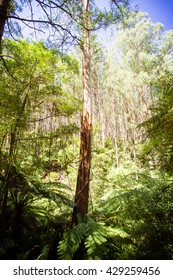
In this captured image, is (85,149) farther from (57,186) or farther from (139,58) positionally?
(139,58)

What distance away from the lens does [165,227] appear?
11.9 ft

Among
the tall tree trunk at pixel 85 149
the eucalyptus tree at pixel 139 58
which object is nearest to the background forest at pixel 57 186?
the tall tree trunk at pixel 85 149

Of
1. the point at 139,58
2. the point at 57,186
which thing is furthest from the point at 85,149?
the point at 139,58

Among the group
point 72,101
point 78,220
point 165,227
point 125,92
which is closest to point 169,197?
point 165,227

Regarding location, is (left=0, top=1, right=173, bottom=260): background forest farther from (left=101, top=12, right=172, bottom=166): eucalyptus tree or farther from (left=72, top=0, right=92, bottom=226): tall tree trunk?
(left=101, top=12, right=172, bottom=166): eucalyptus tree

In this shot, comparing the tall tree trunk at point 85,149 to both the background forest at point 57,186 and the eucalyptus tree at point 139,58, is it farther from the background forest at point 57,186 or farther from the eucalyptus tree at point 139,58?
the eucalyptus tree at point 139,58

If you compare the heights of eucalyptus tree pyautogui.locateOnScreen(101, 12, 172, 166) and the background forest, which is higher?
eucalyptus tree pyautogui.locateOnScreen(101, 12, 172, 166)

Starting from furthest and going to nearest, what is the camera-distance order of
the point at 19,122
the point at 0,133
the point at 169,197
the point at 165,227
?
1. the point at 169,197
2. the point at 165,227
3. the point at 0,133
4. the point at 19,122

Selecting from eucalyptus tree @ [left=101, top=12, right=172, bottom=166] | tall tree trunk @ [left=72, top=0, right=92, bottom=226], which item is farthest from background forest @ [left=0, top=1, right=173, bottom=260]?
eucalyptus tree @ [left=101, top=12, right=172, bottom=166]

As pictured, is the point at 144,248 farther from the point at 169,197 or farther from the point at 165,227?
the point at 169,197

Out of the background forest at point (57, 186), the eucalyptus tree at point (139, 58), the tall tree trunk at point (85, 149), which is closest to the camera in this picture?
the background forest at point (57, 186)

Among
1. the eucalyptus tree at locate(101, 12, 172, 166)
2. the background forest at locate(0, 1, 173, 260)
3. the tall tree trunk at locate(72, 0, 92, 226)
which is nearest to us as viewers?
the background forest at locate(0, 1, 173, 260)

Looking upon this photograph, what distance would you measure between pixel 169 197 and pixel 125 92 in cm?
1189

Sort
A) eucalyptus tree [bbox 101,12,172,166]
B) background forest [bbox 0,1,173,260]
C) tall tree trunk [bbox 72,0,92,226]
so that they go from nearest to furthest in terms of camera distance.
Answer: background forest [bbox 0,1,173,260], tall tree trunk [bbox 72,0,92,226], eucalyptus tree [bbox 101,12,172,166]
